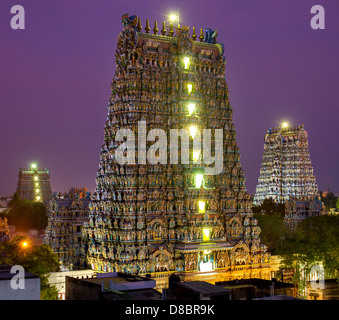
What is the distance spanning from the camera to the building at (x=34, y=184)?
518 ft

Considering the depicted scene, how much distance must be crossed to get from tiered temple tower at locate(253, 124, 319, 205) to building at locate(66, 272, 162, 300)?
78334 millimetres

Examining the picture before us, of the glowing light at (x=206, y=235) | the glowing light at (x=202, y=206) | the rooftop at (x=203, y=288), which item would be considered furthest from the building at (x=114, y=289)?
the glowing light at (x=202, y=206)

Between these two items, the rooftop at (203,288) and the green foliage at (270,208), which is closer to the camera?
the rooftop at (203,288)

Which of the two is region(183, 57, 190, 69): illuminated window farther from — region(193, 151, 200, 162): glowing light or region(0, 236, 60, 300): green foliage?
region(0, 236, 60, 300): green foliage

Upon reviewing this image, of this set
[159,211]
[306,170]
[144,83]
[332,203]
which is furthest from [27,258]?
[332,203]

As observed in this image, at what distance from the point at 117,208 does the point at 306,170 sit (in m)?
69.8

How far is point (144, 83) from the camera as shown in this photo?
6131 centimetres

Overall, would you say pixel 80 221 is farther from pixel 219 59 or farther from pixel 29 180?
pixel 29 180

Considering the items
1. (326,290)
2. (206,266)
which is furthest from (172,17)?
(326,290)

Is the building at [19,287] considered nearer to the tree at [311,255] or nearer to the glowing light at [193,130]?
the glowing light at [193,130]

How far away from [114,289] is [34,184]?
124 meters

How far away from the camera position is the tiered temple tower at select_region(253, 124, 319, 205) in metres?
118

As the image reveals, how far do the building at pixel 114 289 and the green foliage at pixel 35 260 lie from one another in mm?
A: 5880

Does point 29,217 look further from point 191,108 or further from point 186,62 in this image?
point 186,62
